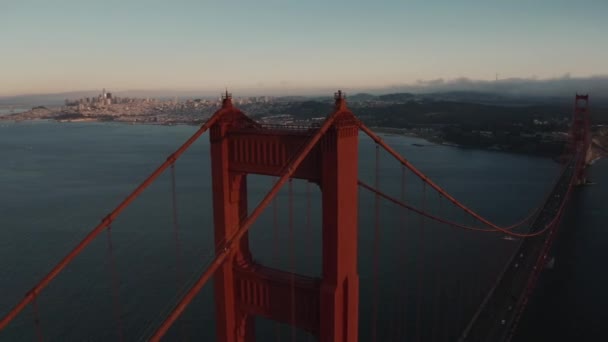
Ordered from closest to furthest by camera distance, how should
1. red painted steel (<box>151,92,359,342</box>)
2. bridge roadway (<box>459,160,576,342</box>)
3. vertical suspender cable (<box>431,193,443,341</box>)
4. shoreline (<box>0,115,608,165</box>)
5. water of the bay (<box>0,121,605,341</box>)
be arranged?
red painted steel (<box>151,92,359,342</box>) → bridge roadway (<box>459,160,576,342</box>) → vertical suspender cable (<box>431,193,443,341</box>) → water of the bay (<box>0,121,605,341</box>) → shoreline (<box>0,115,608,165</box>)

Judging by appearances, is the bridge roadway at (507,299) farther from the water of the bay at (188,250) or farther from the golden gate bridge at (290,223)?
the golden gate bridge at (290,223)

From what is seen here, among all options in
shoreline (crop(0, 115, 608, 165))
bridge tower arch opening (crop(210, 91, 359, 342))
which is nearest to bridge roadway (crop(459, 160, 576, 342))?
bridge tower arch opening (crop(210, 91, 359, 342))

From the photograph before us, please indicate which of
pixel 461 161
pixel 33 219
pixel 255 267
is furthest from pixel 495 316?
pixel 461 161

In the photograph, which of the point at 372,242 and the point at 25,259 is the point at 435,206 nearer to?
the point at 372,242

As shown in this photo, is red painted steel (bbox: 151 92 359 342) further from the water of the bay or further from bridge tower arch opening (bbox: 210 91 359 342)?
the water of the bay

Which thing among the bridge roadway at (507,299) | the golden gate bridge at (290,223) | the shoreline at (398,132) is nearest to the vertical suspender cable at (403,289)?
the bridge roadway at (507,299)

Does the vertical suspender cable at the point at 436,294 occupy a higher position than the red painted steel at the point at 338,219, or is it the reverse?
the red painted steel at the point at 338,219
